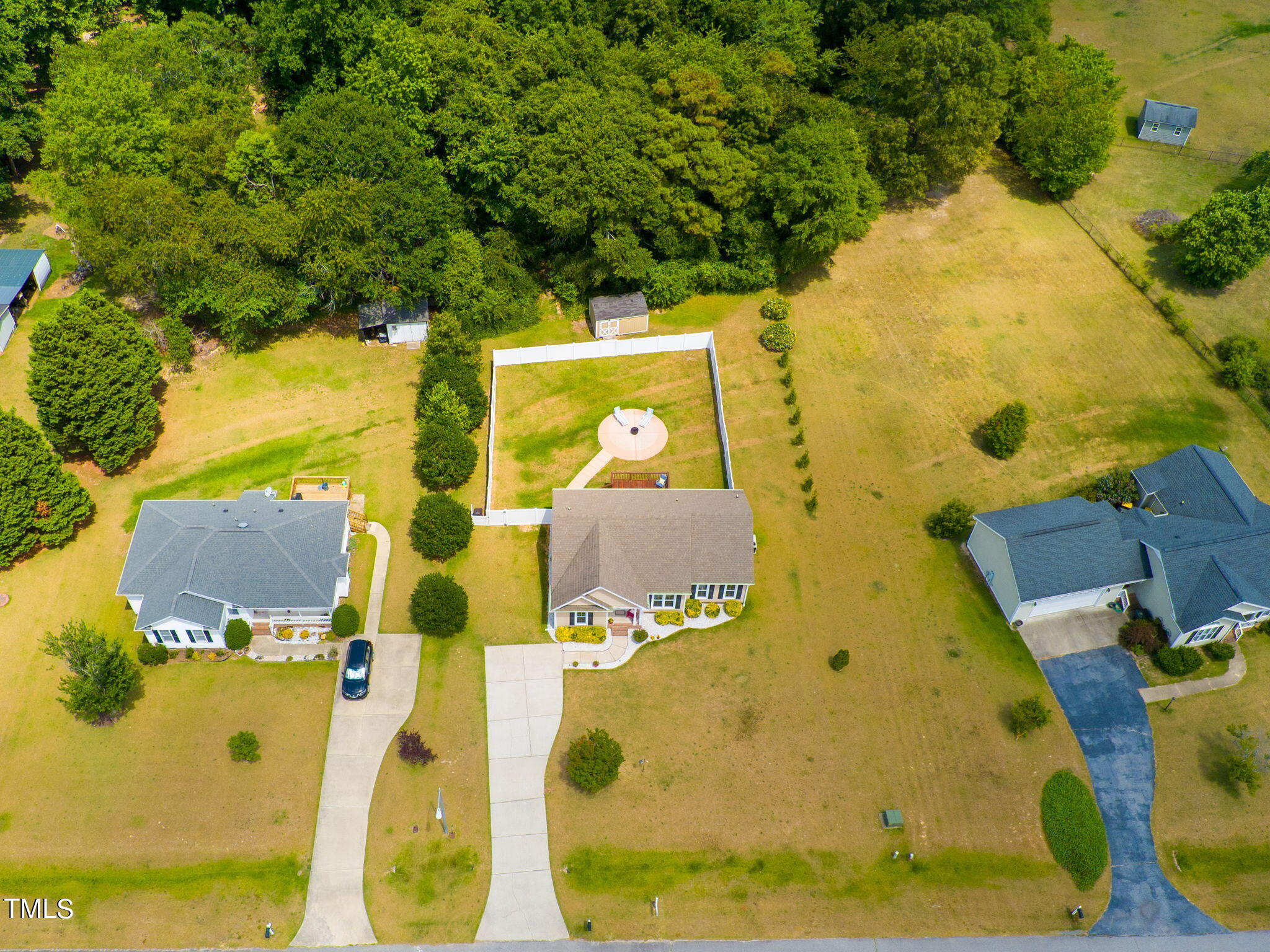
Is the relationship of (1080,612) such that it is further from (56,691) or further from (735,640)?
(56,691)

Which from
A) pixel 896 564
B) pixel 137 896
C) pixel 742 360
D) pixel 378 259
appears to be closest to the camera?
pixel 137 896

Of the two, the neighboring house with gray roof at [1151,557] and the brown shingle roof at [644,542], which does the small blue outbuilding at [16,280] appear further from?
the neighboring house with gray roof at [1151,557]

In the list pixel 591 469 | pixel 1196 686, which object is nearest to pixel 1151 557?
pixel 1196 686

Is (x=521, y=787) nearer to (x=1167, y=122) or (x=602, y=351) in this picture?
(x=602, y=351)

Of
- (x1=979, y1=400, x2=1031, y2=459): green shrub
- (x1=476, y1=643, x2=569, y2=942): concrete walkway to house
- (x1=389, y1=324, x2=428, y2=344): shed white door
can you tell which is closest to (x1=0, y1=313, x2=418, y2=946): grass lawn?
(x1=389, y1=324, x2=428, y2=344): shed white door

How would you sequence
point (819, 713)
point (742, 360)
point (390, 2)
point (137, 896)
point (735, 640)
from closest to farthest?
point (137, 896) < point (819, 713) < point (735, 640) < point (742, 360) < point (390, 2)

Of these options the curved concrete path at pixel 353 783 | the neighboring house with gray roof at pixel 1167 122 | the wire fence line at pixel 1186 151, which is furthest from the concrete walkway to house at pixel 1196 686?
Result: the neighboring house with gray roof at pixel 1167 122

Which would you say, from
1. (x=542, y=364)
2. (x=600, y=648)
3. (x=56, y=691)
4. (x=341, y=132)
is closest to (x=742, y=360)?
(x=542, y=364)
